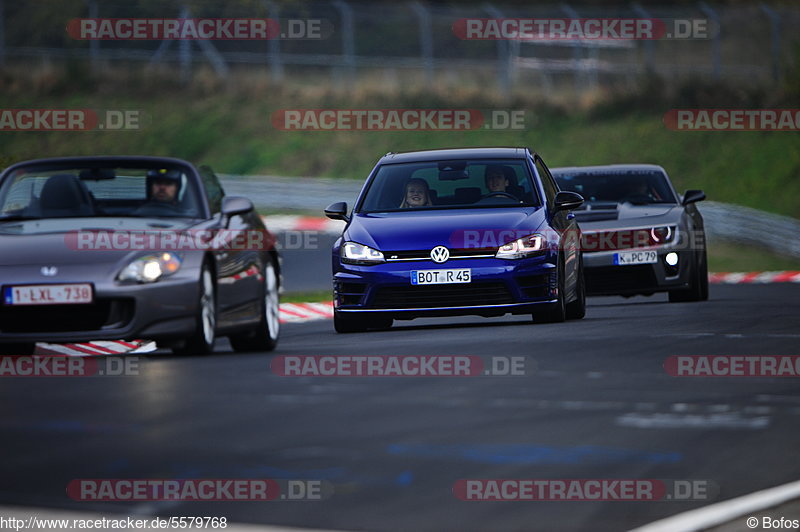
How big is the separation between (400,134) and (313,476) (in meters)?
43.0

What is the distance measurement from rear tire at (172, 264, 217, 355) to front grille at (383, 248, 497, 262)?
2357 mm

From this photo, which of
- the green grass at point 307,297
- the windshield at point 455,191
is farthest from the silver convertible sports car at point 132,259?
the green grass at point 307,297

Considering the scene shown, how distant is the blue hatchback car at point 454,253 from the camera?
13875 mm

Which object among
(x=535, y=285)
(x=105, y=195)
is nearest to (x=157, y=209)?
(x=105, y=195)

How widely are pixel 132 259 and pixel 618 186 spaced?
9.37 m

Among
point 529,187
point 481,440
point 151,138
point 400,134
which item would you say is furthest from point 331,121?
point 481,440

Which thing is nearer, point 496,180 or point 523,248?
point 523,248

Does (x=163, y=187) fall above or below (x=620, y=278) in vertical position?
above

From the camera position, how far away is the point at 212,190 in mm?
13086

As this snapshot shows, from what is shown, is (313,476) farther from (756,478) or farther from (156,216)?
(156,216)

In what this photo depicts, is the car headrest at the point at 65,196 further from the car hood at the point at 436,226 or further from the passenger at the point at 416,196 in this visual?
the passenger at the point at 416,196

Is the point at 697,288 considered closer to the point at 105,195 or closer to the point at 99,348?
the point at 99,348

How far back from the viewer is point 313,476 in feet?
22.1

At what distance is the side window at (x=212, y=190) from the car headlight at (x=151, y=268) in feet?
3.93
